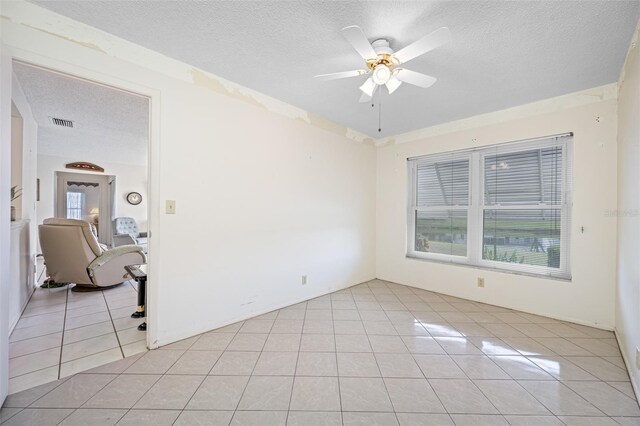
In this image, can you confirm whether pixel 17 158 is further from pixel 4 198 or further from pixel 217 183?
pixel 217 183

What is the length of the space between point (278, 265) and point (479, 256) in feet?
8.34

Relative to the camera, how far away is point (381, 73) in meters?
1.80

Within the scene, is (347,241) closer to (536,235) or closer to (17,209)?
(536,235)

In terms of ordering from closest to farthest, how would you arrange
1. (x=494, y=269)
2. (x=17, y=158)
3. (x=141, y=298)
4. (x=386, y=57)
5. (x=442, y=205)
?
1. (x=386, y=57)
2. (x=141, y=298)
3. (x=17, y=158)
4. (x=494, y=269)
5. (x=442, y=205)

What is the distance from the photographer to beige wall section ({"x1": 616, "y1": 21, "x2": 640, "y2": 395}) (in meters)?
1.67

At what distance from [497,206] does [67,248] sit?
5.40 m

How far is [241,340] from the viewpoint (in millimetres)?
2209

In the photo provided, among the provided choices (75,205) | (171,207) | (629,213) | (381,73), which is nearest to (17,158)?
(171,207)

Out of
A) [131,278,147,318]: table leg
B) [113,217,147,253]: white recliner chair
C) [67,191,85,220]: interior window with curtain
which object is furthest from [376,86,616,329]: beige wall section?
[67,191,85,220]: interior window with curtain

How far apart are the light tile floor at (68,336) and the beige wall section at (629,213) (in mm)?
3556

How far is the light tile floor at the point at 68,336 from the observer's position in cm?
178

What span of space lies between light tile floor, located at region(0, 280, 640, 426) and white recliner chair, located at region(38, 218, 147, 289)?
2091mm

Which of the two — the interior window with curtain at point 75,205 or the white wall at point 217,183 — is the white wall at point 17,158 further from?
the interior window with curtain at point 75,205

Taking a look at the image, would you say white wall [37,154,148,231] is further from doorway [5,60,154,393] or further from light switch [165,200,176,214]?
light switch [165,200,176,214]
